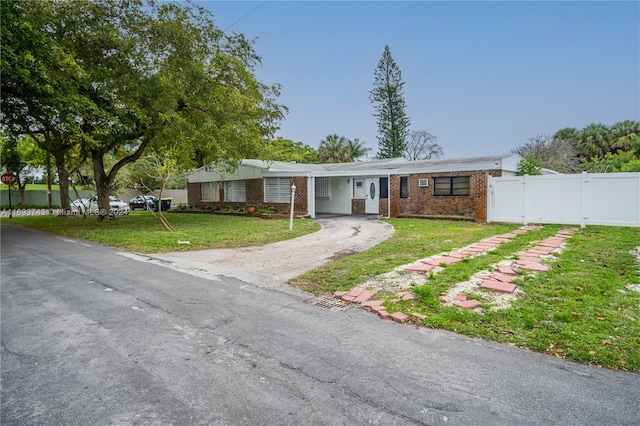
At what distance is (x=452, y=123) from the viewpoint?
1273 inches

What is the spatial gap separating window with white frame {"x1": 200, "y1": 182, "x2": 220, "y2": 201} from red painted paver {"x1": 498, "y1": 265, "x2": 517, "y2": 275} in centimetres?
1849

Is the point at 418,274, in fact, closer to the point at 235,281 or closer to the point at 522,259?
the point at 522,259

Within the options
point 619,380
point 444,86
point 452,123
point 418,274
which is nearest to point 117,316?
point 418,274

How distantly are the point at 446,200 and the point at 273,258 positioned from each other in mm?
9410

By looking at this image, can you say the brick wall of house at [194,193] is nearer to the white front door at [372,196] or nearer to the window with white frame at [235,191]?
the window with white frame at [235,191]

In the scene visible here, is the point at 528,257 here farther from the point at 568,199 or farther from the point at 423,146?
the point at 423,146

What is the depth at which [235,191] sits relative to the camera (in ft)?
66.8

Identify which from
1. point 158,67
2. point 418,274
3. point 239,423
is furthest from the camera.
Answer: point 158,67

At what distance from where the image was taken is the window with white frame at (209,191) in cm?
2183

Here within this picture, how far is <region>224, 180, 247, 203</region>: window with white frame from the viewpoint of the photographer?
1988 cm

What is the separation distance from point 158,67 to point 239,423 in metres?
14.2

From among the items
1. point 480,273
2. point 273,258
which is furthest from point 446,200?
point 480,273

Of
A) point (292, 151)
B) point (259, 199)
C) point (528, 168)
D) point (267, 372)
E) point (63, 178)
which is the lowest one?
point (267, 372)

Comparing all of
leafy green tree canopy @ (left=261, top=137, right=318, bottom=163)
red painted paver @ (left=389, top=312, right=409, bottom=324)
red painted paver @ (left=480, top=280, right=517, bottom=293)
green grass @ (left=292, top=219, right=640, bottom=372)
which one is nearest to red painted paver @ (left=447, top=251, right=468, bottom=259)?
green grass @ (left=292, top=219, right=640, bottom=372)
